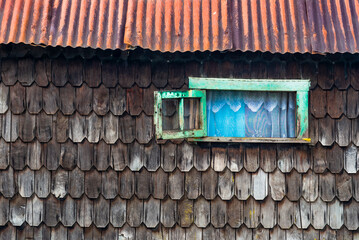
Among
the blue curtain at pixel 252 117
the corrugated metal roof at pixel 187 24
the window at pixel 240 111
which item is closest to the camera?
the corrugated metal roof at pixel 187 24

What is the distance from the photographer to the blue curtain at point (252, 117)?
17.8ft

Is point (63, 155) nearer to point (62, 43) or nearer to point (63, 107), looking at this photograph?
point (63, 107)

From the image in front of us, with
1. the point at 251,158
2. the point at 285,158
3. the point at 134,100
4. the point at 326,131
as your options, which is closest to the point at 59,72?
the point at 134,100

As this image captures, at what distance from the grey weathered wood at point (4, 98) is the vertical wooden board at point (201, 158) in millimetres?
2228

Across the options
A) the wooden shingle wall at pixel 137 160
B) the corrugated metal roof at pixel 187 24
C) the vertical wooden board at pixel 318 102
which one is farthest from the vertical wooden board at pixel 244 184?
the corrugated metal roof at pixel 187 24

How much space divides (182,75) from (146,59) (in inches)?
17.9

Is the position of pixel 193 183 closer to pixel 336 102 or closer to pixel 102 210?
pixel 102 210

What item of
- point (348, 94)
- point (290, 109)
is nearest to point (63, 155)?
point (290, 109)

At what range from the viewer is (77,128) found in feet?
17.5

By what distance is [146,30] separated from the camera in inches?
200

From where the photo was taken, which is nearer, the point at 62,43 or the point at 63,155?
the point at 62,43

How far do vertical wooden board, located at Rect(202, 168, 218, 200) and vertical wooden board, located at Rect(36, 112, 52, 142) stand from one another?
1.84 m

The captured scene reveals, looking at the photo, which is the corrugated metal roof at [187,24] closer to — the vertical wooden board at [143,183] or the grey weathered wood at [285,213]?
the vertical wooden board at [143,183]

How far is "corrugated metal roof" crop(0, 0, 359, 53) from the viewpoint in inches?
197
